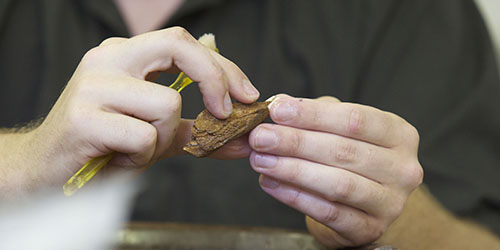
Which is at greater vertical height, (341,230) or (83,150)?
(83,150)

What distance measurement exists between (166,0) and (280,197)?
1.81 feet

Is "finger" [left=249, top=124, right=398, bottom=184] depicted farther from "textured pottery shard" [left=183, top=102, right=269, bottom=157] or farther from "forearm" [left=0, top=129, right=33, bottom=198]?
"forearm" [left=0, top=129, right=33, bottom=198]

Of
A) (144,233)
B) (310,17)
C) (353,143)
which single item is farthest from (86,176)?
(310,17)

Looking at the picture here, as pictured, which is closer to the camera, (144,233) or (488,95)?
(144,233)

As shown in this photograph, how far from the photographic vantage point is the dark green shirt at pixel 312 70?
871mm

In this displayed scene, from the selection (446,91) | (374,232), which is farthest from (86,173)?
(446,91)

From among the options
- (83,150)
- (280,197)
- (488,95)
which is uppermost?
(83,150)

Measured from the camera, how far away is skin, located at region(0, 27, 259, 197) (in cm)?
42

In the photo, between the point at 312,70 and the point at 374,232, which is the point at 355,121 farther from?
the point at 312,70

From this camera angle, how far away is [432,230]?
766mm

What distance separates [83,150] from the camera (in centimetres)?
44

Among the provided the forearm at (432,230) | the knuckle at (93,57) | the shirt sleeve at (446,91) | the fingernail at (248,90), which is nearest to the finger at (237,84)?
the fingernail at (248,90)

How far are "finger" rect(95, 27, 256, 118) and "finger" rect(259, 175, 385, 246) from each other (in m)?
0.14

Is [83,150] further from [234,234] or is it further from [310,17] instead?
[310,17]
